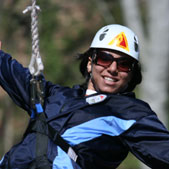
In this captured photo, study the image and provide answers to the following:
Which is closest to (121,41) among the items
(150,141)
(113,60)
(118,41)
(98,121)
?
(118,41)

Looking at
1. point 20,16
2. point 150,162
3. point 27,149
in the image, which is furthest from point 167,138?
point 20,16

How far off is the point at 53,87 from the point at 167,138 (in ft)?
3.10

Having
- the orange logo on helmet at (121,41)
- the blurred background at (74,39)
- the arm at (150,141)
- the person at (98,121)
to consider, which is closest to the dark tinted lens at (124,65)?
the person at (98,121)

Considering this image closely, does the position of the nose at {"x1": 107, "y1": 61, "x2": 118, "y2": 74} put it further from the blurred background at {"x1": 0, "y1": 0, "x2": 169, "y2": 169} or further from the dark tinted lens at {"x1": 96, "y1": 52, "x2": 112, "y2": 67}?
the blurred background at {"x1": 0, "y1": 0, "x2": 169, "y2": 169}

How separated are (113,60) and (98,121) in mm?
487

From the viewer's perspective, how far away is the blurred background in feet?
21.3

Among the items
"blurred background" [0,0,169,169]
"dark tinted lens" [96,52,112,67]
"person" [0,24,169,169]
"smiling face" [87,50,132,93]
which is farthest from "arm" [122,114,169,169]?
"blurred background" [0,0,169,169]

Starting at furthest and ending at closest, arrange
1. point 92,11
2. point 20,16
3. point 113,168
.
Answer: point 92,11, point 20,16, point 113,168

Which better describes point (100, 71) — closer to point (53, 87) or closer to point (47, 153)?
point (53, 87)

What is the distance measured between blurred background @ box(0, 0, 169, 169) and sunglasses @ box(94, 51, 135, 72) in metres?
0.77

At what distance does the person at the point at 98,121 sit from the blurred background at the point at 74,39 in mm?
814

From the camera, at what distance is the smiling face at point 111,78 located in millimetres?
2904

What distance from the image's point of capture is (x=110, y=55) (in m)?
2.94

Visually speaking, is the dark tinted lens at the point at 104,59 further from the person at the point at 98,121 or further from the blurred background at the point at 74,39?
the blurred background at the point at 74,39
